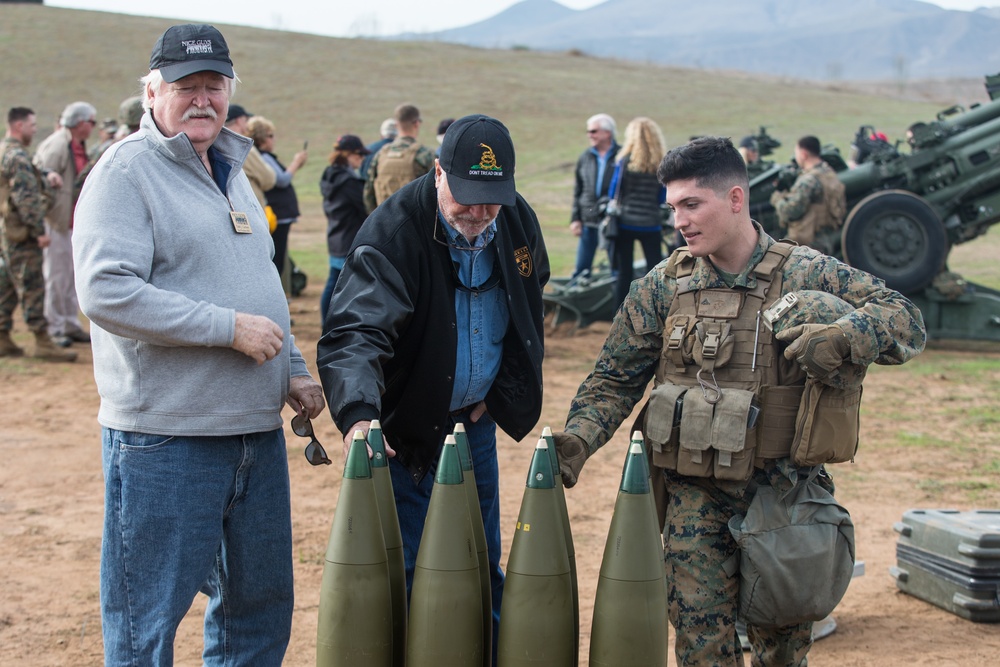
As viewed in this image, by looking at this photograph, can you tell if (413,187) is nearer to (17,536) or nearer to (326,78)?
(17,536)

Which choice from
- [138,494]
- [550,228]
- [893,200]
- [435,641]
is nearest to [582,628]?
[435,641]

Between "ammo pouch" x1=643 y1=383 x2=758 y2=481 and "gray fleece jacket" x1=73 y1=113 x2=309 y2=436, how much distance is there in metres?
1.20

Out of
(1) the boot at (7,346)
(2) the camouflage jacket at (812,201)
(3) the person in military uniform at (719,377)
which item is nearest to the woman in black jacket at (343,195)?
(1) the boot at (7,346)

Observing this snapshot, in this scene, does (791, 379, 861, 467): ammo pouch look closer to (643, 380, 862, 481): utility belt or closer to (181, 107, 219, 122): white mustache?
(643, 380, 862, 481): utility belt

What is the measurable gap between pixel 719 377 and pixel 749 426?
0.69 feet

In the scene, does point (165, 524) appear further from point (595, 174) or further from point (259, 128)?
point (595, 174)

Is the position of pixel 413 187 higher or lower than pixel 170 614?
higher

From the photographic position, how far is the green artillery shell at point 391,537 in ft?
9.62

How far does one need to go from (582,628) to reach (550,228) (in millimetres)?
16958

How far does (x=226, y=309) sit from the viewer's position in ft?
9.61

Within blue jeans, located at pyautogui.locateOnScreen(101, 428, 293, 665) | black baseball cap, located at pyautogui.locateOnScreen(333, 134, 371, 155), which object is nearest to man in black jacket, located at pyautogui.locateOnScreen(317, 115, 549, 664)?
blue jeans, located at pyautogui.locateOnScreen(101, 428, 293, 665)

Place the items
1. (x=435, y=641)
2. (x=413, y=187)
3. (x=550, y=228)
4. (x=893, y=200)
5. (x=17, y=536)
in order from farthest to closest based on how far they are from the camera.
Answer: (x=550, y=228) → (x=893, y=200) → (x=17, y=536) → (x=413, y=187) → (x=435, y=641)

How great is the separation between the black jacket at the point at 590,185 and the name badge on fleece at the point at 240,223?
7.39m

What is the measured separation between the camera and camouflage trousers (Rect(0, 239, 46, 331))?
9289mm
